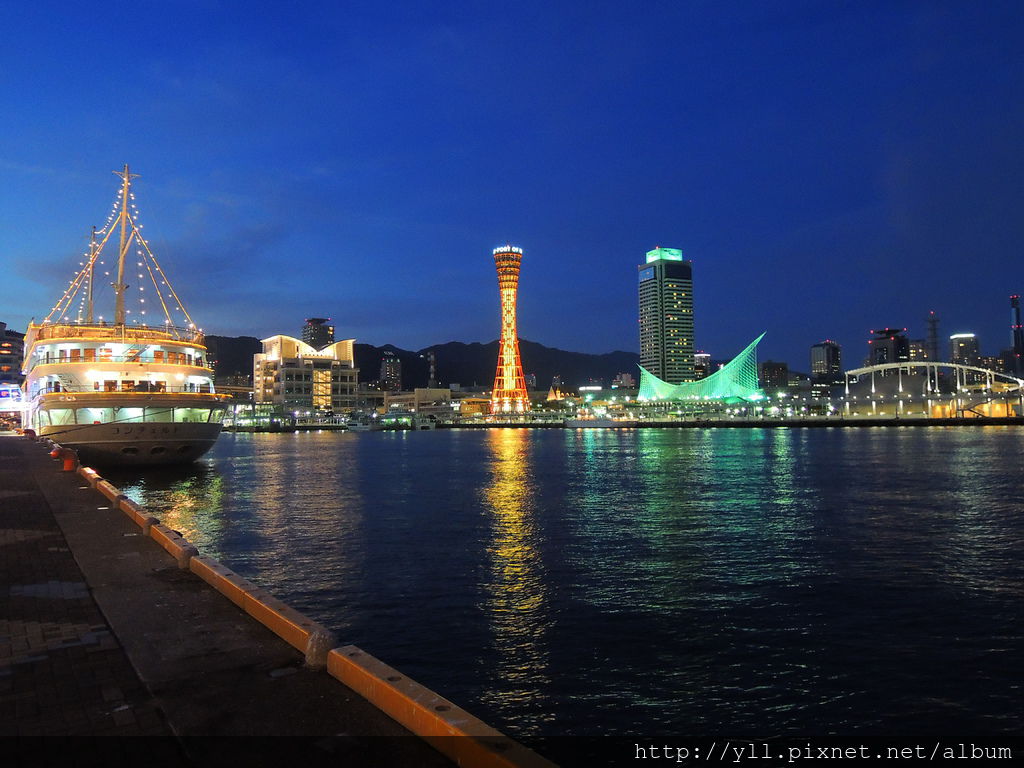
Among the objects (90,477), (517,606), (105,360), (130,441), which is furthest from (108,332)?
(517,606)

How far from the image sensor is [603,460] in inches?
2299

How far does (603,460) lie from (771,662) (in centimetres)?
4867

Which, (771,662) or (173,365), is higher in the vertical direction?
(173,365)

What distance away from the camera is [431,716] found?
196 inches

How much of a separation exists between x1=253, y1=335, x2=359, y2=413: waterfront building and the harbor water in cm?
14878

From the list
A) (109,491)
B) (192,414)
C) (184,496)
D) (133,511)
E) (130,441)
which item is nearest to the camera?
(133,511)

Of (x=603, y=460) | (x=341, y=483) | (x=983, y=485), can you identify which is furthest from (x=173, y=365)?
(x=983, y=485)

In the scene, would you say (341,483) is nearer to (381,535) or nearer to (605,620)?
(381,535)

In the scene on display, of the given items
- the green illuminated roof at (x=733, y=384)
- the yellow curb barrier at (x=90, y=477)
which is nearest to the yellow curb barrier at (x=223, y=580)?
the yellow curb barrier at (x=90, y=477)

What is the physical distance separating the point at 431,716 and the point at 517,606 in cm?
815

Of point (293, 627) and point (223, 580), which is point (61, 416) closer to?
point (223, 580)

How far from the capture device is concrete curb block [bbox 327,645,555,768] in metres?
4.47

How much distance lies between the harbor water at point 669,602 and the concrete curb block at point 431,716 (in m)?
2.60

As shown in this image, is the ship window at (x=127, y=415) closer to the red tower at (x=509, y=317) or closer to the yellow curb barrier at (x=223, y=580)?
the yellow curb barrier at (x=223, y=580)
